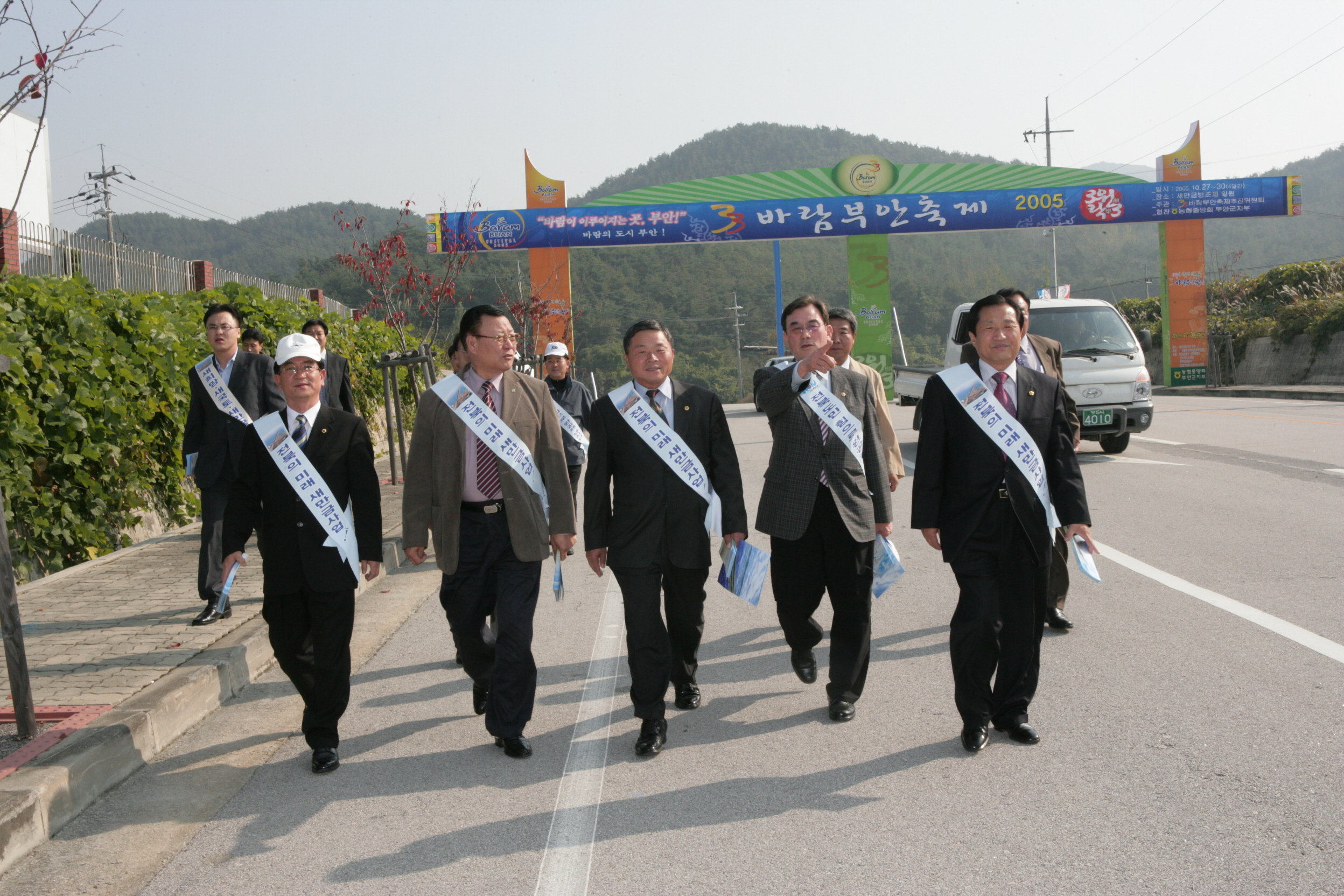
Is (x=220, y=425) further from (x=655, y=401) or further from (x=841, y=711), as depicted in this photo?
(x=841, y=711)

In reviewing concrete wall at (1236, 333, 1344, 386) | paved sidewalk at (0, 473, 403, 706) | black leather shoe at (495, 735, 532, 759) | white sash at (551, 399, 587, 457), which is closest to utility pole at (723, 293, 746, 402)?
concrete wall at (1236, 333, 1344, 386)

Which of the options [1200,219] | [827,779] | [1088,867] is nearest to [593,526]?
[827,779]

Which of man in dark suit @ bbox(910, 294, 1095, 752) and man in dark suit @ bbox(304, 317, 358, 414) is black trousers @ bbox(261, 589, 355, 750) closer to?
man in dark suit @ bbox(910, 294, 1095, 752)

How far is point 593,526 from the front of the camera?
4.58 meters

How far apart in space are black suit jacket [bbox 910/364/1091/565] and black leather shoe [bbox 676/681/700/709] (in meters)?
1.29

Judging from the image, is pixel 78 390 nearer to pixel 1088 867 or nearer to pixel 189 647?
pixel 189 647

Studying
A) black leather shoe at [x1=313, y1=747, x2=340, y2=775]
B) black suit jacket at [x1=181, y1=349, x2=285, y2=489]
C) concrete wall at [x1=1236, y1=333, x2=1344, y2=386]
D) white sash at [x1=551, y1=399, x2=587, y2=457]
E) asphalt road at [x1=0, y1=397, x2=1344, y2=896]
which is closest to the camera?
asphalt road at [x1=0, y1=397, x2=1344, y2=896]

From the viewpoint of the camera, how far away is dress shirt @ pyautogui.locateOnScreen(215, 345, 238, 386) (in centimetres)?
647

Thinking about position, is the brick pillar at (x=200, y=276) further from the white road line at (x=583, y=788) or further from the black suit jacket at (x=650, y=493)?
the black suit jacket at (x=650, y=493)

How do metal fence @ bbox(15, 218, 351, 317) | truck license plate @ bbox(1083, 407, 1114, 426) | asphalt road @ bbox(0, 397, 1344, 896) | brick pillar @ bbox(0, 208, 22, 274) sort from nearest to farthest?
asphalt road @ bbox(0, 397, 1344, 896) < brick pillar @ bbox(0, 208, 22, 274) < metal fence @ bbox(15, 218, 351, 317) < truck license plate @ bbox(1083, 407, 1114, 426)

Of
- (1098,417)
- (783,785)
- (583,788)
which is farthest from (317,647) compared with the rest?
(1098,417)

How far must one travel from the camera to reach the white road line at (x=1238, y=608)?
5270 mm

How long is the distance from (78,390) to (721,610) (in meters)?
4.81

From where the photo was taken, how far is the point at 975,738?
13.7 feet
